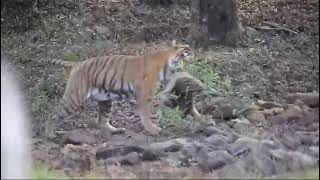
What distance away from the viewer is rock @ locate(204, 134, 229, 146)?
9.09 meters

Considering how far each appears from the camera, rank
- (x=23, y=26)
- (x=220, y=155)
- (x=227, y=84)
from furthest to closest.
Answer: (x=23, y=26) → (x=227, y=84) → (x=220, y=155)

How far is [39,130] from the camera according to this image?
423 inches

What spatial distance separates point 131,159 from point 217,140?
119 centimetres

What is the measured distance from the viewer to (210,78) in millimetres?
11500

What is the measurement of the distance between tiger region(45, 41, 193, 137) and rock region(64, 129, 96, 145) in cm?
30

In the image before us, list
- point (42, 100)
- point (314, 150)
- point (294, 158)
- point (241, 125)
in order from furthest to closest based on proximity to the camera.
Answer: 1. point (42, 100)
2. point (241, 125)
3. point (314, 150)
4. point (294, 158)

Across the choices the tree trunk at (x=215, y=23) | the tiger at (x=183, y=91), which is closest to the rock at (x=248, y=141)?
the tiger at (x=183, y=91)

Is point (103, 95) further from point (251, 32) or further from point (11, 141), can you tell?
point (251, 32)

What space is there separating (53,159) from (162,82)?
246cm

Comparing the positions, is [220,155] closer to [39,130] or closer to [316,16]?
[316,16]

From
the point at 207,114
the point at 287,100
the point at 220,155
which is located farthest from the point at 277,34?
the point at 220,155

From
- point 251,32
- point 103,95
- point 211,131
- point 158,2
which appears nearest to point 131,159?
point 211,131

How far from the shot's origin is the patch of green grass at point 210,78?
37.3 ft

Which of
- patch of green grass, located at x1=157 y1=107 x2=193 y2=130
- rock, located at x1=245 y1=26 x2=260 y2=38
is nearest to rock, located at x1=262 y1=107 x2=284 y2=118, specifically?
patch of green grass, located at x1=157 y1=107 x2=193 y2=130
